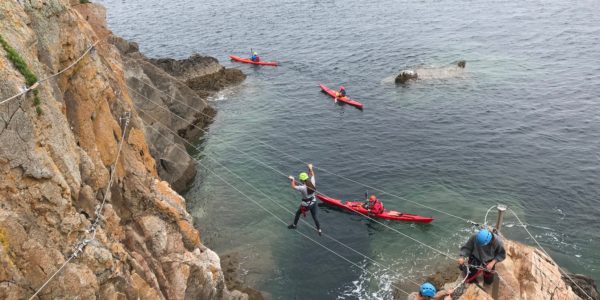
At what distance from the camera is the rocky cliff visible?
29.3 ft

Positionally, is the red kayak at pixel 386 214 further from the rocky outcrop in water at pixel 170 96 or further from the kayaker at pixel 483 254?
the kayaker at pixel 483 254

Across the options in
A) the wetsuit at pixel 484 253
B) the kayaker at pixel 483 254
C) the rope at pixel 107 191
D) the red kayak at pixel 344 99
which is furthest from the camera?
the red kayak at pixel 344 99

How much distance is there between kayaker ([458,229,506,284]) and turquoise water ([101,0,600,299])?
7.75 metres

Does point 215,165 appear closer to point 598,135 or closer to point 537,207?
point 537,207

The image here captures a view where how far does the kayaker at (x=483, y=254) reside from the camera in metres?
11.8

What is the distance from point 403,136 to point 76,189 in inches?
1054

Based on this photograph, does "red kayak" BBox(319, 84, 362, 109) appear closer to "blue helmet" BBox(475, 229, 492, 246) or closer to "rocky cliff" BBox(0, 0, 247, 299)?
"rocky cliff" BBox(0, 0, 247, 299)

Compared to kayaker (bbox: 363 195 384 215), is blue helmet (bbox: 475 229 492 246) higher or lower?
higher

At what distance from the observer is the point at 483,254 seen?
12.0 metres

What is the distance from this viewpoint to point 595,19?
56.3m

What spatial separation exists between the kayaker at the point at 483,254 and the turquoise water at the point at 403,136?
7.75 m

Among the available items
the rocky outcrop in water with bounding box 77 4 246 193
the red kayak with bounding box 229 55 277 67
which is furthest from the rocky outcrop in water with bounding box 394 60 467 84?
the rocky outcrop in water with bounding box 77 4 246 193

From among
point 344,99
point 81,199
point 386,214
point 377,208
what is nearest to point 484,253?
point 81,199

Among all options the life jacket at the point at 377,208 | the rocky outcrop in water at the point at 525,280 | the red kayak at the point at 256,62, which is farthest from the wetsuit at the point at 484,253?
the red kayak at the point at 256,62
